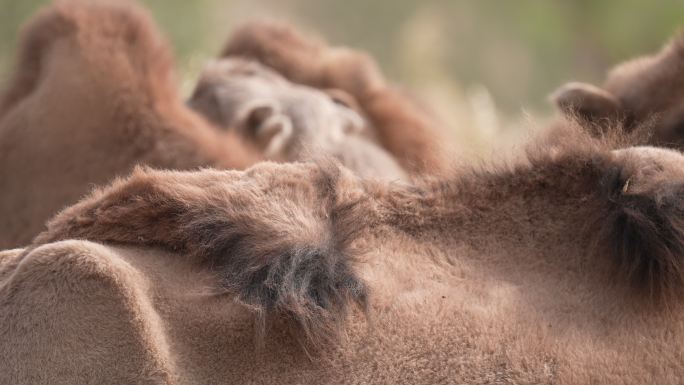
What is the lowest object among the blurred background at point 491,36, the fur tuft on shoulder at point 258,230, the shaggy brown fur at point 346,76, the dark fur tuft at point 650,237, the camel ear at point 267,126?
the fur tuft on shoulder at point 258,230

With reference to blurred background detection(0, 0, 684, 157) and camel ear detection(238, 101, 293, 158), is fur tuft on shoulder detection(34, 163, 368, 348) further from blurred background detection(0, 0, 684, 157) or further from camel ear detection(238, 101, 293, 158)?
blurred background detection(0, 0, 684, 157)

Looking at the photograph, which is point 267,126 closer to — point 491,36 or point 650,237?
point 650,237

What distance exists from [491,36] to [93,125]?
15.5 m

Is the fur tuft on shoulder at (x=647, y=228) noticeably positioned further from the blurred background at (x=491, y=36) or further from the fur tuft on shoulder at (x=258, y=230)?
the blurred background at (x=491, y=36)

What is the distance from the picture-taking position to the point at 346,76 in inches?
191

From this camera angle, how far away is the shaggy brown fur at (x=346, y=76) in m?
4.71

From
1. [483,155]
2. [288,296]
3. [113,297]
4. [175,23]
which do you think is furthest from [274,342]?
[175,23]

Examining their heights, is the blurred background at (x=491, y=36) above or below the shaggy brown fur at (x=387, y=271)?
above

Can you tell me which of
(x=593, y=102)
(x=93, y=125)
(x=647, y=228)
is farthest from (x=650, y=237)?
(x=93, y=125)

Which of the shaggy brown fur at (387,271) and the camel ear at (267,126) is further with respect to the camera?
the camel ear at (267,126)

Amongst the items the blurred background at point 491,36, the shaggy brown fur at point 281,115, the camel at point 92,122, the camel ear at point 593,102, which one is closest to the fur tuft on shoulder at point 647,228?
the camel ear at point 593,102

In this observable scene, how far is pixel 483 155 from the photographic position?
215 centimetres

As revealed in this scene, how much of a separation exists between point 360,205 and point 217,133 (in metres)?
1.72

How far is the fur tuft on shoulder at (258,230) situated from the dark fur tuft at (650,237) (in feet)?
1.53
